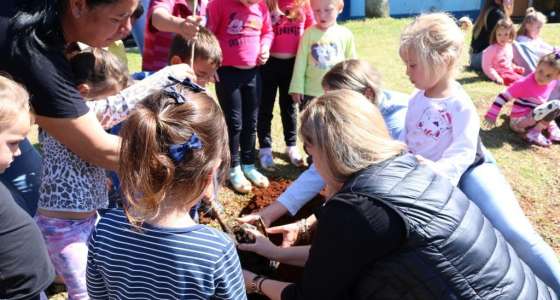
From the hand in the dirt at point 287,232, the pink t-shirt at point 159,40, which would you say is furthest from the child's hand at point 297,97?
the hand in the dirt at point 287,232

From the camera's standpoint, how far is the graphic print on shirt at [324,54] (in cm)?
409

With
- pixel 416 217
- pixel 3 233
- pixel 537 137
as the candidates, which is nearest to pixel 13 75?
pixel 3 233

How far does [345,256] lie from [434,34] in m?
1.46

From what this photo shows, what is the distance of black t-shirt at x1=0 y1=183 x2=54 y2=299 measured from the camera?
5.04 feet

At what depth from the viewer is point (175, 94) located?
1480mm

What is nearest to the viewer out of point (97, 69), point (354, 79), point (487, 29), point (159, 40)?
point (97, 69)

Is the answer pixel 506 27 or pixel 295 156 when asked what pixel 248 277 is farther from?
pixel 506 27

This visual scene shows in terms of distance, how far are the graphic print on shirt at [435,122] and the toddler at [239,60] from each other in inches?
59.5

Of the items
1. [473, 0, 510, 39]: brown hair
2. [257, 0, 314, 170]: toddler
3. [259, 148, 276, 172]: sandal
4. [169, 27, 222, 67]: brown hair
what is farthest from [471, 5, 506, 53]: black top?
[169, 27, 222, 67]: brown hair

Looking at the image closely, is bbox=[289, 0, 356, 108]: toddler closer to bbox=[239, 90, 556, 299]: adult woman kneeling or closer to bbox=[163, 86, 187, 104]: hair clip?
bbox=[239, 90, 556, 299]: adult woman kneeling

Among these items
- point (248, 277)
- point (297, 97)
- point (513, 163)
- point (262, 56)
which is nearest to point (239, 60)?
point (262, 56)

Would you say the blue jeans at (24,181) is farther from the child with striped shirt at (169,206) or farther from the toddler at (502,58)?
the toddler at (502,58)

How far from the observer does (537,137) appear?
527 cm

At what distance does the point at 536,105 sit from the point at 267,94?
3.01 meters
